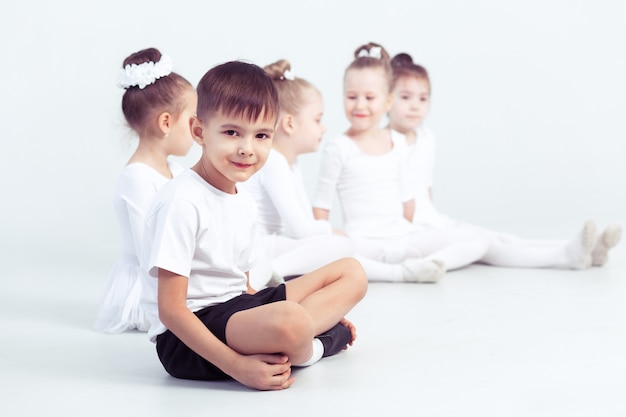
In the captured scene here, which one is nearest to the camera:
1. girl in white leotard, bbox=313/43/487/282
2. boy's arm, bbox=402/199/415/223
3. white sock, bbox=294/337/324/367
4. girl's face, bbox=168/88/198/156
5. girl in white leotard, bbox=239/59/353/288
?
white sock, bbox=294/337/324/367

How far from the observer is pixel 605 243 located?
15.1 feet

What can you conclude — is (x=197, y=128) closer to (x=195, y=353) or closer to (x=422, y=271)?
(x=195, y=353)

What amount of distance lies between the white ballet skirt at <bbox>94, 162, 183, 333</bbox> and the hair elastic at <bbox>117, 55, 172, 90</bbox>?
305 mm

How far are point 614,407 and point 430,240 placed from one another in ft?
7.53

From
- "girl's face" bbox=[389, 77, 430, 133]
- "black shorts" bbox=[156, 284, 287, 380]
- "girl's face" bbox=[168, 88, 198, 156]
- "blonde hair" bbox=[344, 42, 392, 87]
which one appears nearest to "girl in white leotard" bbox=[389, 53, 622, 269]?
"girl's face" bbox=[389, 77, 430, 133]

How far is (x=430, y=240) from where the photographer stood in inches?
190

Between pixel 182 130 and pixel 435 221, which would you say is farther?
pixel 435 221

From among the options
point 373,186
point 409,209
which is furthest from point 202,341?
point 409,209

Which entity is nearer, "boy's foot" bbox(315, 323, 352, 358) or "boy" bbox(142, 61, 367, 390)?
"boy" bbox(142, 61, 367, 390)

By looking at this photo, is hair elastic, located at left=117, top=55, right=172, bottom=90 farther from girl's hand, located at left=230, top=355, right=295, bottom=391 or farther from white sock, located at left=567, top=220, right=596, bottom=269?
white sock, located at left=567, top=220, right=596, bottom=269

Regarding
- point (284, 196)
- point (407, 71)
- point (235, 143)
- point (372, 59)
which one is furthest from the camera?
point (407, 71)

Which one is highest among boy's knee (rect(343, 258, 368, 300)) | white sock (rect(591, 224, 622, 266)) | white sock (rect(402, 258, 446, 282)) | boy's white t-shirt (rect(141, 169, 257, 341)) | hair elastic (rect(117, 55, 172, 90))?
hair elastic (rect(117, 55, 172, 90))

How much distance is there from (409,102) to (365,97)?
51 cm

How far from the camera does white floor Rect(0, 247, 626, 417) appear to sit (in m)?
2.56
